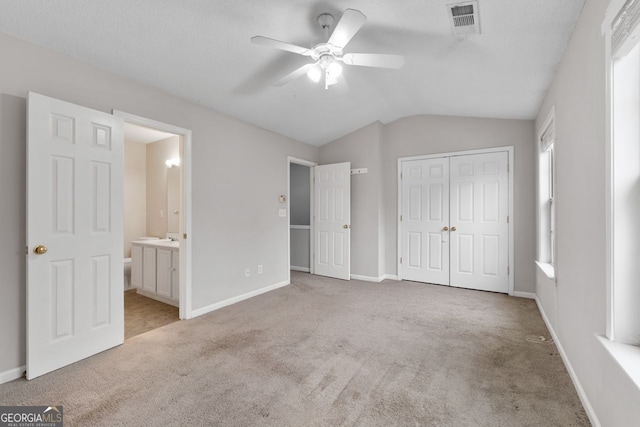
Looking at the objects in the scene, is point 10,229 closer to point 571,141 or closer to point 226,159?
point 226,159

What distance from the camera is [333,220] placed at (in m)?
5.25

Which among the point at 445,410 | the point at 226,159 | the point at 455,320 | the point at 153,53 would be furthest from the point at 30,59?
the point at 455,320

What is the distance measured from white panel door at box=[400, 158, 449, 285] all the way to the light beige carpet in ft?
4.62

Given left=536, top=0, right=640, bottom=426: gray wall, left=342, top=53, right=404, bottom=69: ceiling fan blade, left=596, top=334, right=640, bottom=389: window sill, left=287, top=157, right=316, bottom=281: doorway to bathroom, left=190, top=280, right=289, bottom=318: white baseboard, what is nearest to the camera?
left=596, top=334, right=640, bottom=389: window sill

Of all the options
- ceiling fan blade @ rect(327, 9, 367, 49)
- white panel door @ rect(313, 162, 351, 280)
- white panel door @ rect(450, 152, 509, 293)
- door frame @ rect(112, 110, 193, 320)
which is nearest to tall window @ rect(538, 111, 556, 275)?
white panel door @ rect(450, 152, 509, 293)

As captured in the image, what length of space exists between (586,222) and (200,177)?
3502mm

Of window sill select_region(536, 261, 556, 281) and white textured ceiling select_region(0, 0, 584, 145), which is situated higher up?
white textured ceiling select_region(0, 0, 584, 145)

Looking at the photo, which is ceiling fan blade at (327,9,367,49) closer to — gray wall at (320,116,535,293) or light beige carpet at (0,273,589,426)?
light beige carpet at (0,273,589,426)

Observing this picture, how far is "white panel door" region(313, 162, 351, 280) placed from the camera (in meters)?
5.10

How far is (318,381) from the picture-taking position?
2.08 metres

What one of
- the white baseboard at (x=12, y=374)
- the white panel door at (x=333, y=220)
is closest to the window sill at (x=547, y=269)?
the white panel door at (x=333, y=220)

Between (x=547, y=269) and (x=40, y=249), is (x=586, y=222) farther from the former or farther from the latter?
(x=40, y=249)

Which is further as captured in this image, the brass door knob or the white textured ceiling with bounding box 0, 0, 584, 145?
the brass door knob

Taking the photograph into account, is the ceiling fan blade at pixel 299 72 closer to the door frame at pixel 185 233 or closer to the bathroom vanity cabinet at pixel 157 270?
the door frame at pixel 185 233
